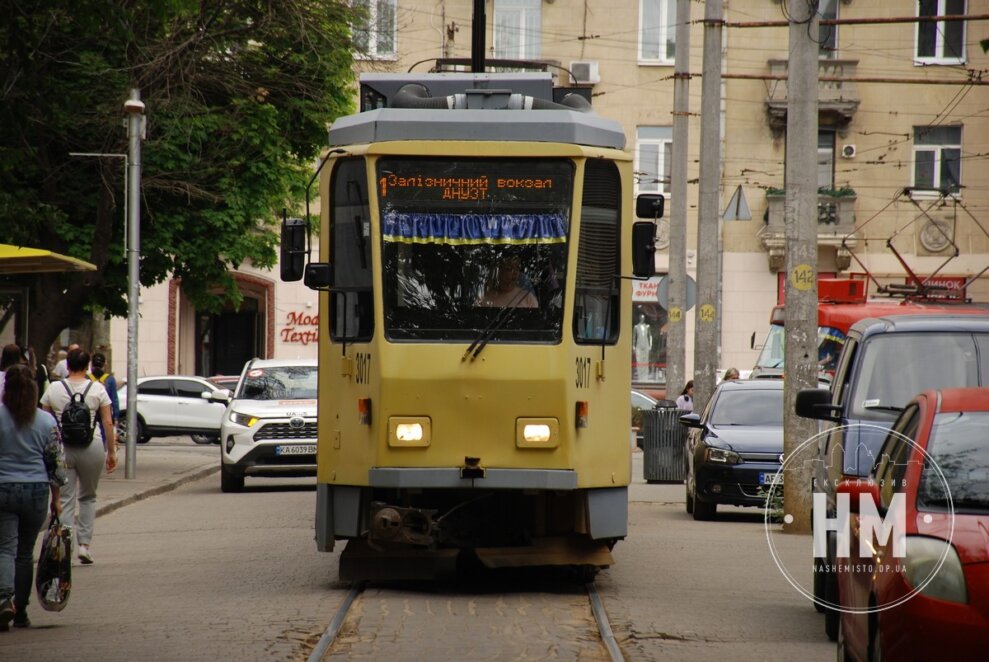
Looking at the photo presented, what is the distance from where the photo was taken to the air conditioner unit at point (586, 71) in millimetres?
42844

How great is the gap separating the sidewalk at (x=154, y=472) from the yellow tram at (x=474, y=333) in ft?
29.8

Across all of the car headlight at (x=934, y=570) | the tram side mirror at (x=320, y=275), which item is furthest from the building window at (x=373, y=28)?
the car headlight at (x=934, y=570)

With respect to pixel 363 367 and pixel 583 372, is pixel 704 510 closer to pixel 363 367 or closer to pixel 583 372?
pixel 583 372

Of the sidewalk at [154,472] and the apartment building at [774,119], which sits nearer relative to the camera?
the sidewalk at [154,472]

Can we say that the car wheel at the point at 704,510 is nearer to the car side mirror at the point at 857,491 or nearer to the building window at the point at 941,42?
the car side mirror at the point at 857,491

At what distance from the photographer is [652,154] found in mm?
43562

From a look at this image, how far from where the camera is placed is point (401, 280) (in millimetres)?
11992

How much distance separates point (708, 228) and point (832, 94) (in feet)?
54.5

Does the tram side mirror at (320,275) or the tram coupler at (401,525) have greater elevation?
the tram side mirror at (320,275)

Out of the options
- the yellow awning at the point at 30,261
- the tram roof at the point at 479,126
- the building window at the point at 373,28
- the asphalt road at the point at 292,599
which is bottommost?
the asphalt road at the point at 292,599

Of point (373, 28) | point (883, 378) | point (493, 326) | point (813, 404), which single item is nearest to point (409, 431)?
point (493, 326)

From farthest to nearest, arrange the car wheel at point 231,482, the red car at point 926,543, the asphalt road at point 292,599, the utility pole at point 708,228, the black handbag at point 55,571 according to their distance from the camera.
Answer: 1. the utility pole at point 708,228
2. the car wheel at point 231,482
3. the black handbag at point 55,571
4. the asphalt road at point 292,599
5. the red car at point 926,543

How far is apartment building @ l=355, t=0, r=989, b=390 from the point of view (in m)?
42.3

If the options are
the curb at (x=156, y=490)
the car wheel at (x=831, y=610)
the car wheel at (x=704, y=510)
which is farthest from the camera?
the curb at (x=156, y=490)
